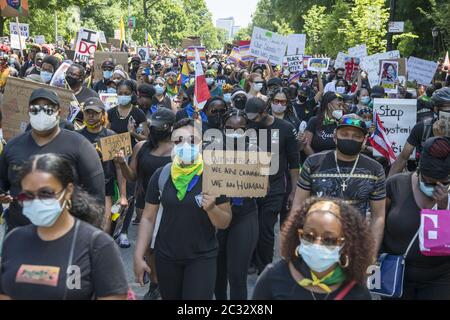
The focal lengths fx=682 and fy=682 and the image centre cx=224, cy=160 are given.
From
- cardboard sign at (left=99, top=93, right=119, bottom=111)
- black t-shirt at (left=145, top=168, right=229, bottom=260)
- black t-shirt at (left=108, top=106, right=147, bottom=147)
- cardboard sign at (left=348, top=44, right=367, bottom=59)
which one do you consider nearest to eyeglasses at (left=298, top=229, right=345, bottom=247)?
black t-shirt at (left=145, top=168, right=229, bottom=260)

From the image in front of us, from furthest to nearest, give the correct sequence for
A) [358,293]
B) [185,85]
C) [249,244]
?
[185,85] → [249,244] → [358,293]

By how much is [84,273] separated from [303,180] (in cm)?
203

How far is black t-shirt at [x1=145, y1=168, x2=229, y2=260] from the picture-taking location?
4.38 m

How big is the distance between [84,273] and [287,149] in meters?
3.88

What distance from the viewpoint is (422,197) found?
4480mm

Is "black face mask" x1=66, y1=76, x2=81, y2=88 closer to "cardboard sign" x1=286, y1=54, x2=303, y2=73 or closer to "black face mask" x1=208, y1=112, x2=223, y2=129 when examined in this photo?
"black face mask" x1=208, y1=112, x2=223, y2=129

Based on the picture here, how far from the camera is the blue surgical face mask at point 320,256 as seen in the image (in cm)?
297

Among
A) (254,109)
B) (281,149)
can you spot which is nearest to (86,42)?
(254,109)

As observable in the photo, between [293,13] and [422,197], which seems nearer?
[422,197]

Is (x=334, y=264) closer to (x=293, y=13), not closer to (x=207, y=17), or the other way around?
(x=293, y=13)

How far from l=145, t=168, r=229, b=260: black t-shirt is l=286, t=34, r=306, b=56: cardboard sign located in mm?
Result: 14425
